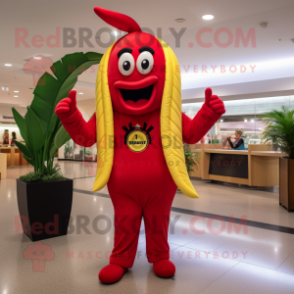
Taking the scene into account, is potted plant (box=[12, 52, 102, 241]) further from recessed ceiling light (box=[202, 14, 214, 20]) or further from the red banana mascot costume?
recessed ceiling light (box=[202, 14, 214, 20])

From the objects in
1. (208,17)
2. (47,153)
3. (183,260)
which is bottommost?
A: (183,260)

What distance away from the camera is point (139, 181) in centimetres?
206

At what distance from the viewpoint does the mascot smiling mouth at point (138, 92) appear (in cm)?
199

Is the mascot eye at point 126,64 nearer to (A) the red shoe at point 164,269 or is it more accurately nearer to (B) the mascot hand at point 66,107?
(B) the mascot hand at point 66,107

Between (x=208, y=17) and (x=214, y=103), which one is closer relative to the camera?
(x=214, y=103)

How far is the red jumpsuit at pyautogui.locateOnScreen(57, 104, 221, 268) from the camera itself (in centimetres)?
206

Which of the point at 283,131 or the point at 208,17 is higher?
the point at 208,17

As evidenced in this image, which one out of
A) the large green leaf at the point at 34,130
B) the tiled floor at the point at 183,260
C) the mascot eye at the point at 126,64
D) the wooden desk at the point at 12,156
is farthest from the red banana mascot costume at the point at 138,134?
the wooden desk at the point at 12,156

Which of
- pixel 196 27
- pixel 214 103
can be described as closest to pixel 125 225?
pixel 214 103

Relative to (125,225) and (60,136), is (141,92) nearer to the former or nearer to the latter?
(125,225)

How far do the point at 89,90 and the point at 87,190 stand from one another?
5.82 meters

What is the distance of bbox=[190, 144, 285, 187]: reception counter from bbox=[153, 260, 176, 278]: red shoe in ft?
12.3

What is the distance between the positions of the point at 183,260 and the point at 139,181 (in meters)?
0.87

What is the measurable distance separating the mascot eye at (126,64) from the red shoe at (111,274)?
54.3 inches
